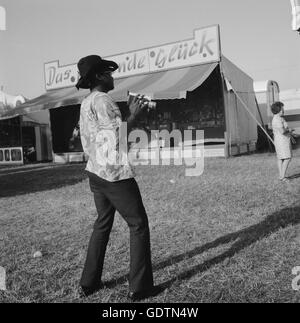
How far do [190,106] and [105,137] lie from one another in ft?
45.3

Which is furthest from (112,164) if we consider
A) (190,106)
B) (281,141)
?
(190,106)

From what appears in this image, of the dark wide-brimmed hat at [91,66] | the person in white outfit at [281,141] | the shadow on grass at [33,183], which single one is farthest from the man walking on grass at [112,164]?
the shadow on grass at [33,183]

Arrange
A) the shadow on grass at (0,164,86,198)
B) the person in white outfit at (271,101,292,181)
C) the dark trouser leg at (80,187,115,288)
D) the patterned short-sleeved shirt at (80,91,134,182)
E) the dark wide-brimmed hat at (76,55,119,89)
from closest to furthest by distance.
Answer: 1. the patterned short-sleeved shirt at (80,91,134,182)
2. the dark wide-brimmed hat at (76,55,119,89)
3. the dark trouser leg at (80,187,115,288)
4. the person in white outfit at (271,101,292,181)
5. the shadow on grass at (0,164,86,198)

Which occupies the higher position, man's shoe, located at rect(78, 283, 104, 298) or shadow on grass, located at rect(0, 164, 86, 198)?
shadow on grass, located at rect(0, 164, 86, 198)

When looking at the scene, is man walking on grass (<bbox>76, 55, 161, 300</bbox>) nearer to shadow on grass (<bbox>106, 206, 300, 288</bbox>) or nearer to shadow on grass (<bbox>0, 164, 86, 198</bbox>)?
shadow on grass (<bbox>106, 206, 300, 288</bbox>)

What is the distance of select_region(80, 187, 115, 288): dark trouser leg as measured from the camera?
3.14 metres

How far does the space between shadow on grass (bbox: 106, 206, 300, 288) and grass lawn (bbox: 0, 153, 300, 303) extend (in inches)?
0.4

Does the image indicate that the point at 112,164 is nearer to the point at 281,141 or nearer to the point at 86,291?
the point at 86,291

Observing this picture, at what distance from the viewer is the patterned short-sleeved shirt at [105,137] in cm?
290

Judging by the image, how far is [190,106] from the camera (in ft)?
54.0

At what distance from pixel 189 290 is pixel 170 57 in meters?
12.2

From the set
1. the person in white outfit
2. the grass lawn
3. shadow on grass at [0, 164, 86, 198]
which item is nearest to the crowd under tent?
shadow on grass at [0, 164, 86, 198]

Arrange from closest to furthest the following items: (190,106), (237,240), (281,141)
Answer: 1. (237,240)
2. (281,141)
3. (190,106)

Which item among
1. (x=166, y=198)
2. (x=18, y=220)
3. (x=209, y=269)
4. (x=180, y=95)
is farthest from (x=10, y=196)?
(x=209, y=269)
